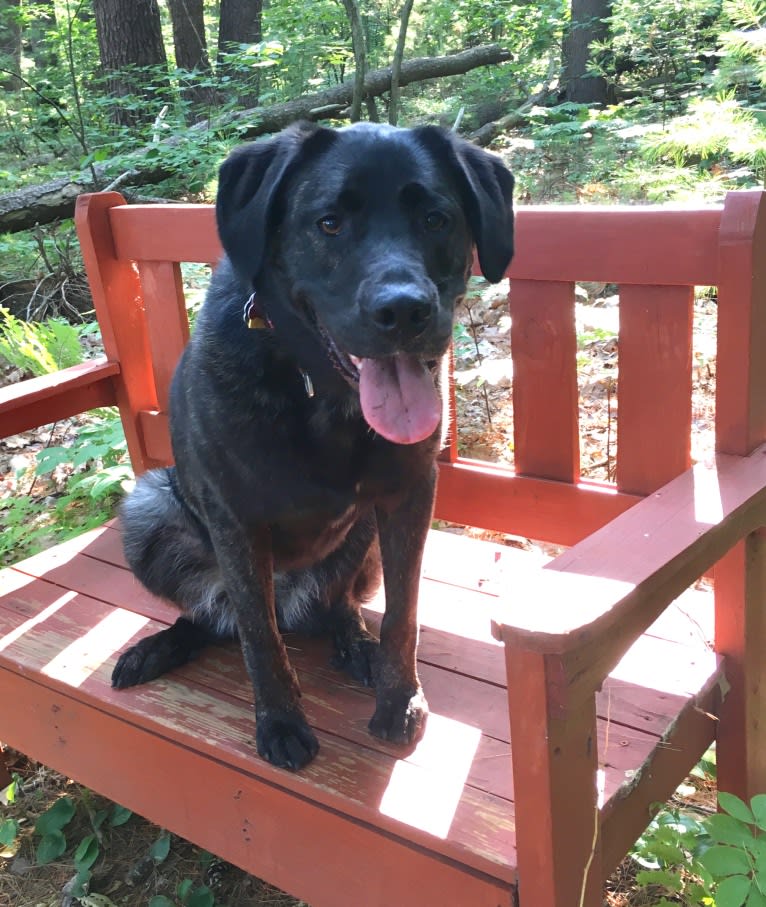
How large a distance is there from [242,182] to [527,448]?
1125 millimetres

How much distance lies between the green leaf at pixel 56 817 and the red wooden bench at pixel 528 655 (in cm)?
34

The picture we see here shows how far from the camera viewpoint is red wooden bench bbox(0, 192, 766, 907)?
144cm

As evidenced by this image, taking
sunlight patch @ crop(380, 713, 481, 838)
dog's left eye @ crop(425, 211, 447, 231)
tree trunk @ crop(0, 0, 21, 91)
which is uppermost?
tree trunk @ crop(0, 0, 21, 91)

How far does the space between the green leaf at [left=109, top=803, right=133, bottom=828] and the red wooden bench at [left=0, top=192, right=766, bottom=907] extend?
0.41 meters

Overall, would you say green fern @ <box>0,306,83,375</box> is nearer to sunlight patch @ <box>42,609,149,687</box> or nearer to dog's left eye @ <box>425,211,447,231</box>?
sunlight patch @ <box>42,609,149,687</box>

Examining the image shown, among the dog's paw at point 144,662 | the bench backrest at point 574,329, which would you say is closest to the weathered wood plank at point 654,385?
the bench backrest at point 574,329

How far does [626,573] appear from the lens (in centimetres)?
140

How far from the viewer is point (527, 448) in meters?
2.45

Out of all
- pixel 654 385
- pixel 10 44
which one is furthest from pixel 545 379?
pixel 10 44

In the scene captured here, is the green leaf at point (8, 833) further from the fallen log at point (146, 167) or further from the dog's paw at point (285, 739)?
the fallen log at point (146, 167)

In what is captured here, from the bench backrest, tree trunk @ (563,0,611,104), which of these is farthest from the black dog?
tree trunk @ (563,0,611,104)

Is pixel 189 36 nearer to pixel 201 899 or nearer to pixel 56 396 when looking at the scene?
pixel 56 396

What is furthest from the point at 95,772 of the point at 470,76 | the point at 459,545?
the point at 470,76

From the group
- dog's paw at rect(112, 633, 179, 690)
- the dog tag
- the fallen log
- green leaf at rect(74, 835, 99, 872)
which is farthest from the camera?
the fallen log
